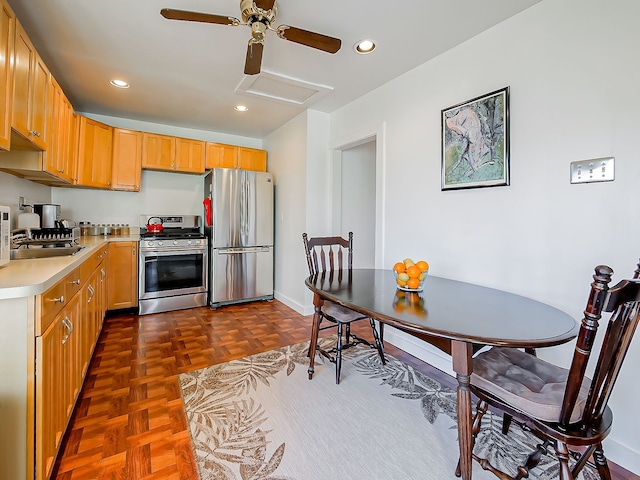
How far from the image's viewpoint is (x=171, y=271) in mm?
3738

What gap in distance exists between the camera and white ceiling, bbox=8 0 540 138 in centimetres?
184

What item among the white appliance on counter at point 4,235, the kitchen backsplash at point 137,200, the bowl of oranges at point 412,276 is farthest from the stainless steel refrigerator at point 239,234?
the bowl of oranges at point 412,276

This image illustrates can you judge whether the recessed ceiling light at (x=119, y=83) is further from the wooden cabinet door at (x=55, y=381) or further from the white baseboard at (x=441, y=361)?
the white baseboard at (x=441, y=361)

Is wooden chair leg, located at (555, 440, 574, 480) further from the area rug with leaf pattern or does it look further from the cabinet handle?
the cabinet handle

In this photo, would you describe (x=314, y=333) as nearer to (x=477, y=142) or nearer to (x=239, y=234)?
(x=477, y=142)

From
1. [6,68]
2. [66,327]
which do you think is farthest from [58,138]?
[66,327]

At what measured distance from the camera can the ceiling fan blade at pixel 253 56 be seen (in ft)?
6.01

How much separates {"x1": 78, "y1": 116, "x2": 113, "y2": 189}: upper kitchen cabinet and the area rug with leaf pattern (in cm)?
261

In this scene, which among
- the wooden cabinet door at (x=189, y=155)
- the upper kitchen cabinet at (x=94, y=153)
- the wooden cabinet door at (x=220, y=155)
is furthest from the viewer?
the wooden cabinet door at (x=220, y=155)

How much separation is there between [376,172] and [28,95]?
2560 millimetres

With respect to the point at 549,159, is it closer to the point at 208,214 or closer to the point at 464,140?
the point at 464,140

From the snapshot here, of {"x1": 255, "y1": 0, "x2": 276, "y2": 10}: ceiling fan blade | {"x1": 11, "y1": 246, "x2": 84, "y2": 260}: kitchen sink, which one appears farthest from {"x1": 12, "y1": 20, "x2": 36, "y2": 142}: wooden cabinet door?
{"x1": 255, "y1": 0, "x2": 276, "y2": 10}: ceiling fan blade

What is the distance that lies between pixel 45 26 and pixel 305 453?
10.2 feet

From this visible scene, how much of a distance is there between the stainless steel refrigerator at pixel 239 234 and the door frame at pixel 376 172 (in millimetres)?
976
